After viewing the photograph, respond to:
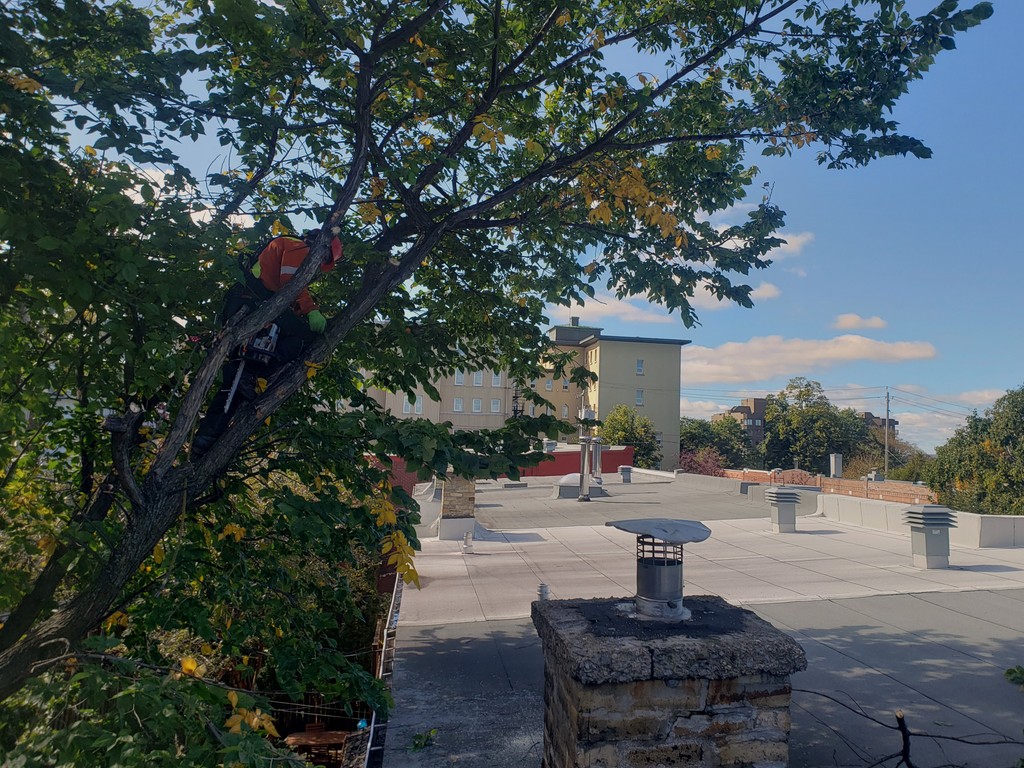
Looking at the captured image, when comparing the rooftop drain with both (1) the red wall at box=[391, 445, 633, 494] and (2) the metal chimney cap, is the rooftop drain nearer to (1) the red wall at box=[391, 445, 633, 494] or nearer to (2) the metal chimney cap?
(2) the metal chimney cap

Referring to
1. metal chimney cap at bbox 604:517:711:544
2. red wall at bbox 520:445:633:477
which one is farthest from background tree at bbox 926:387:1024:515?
red wall at bbox 520:445:633:477

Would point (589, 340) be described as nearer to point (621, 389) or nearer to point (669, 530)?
point (621, 389)

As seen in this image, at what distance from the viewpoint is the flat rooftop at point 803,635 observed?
4082mm

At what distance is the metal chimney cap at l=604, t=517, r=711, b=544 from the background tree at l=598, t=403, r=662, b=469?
36.2 metres

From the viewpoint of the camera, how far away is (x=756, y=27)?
445 cm

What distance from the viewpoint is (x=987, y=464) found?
16094 mm

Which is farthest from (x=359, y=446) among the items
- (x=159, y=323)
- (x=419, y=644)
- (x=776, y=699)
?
(x=419, y=644)

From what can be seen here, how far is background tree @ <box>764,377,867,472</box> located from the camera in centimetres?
4766

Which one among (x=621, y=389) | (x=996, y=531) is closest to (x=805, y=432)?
(x=621, y=389)

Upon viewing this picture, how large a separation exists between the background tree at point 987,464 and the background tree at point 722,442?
33273 millimetres

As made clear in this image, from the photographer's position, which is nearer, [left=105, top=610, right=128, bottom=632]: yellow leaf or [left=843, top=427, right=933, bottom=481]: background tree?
[left=105, top=610, right=128, bottom=632]: yellow leaf

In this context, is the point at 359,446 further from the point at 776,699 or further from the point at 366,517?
the point at 776,699

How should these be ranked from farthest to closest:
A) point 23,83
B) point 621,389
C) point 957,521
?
point 621,389 → point 957,521 → point 23,83

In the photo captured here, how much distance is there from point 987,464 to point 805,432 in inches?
1318
